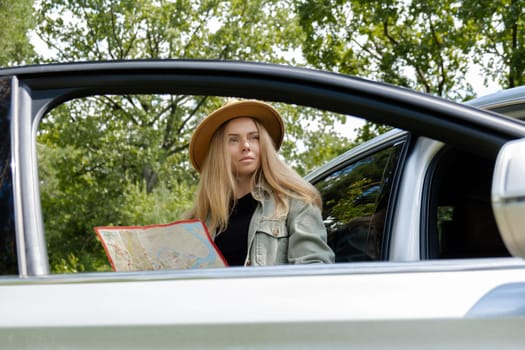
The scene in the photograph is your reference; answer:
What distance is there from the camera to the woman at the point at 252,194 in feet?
7.91

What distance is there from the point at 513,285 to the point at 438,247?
638 millimetres

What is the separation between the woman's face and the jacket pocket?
14.1 inches

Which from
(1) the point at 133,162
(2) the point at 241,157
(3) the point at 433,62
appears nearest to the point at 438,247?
(2) the point at 241,157

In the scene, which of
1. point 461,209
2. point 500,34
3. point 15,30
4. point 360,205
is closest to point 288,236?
point 360,205

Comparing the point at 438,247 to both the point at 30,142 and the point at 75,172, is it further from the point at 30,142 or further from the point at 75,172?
the point at 75,172

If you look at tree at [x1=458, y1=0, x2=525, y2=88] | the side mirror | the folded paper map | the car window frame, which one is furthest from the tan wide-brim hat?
tree at [x1=458, y1=0, x2=525, y2=88]

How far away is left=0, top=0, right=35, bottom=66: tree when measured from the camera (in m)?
23.4

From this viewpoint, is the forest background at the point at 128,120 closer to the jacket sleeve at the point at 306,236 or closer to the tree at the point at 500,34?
the tree at the point at 500,34

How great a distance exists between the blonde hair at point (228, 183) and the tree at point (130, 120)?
2167cm

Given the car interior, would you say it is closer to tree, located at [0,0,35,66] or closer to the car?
the car

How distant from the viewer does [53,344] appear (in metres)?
1.33

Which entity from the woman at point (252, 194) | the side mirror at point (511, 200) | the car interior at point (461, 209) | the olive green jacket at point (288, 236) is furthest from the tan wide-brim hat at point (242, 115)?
the side mirror at point (511, 200)

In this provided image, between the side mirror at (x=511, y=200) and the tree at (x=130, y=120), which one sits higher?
the tree at (x=130, y=120)

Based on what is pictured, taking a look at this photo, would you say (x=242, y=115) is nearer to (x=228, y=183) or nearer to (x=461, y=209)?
(x=228, y=183)
